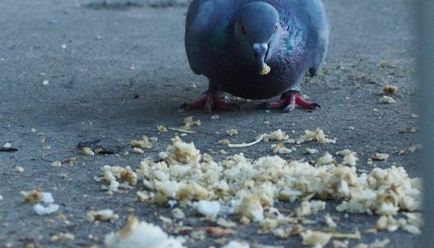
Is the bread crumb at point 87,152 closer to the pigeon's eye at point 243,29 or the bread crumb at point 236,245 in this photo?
the pigeon's eye at point 243,29

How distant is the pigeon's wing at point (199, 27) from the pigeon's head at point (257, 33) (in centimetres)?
22

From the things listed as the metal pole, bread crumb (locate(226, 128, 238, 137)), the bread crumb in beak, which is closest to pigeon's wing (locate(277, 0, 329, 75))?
the bread crumb in beak

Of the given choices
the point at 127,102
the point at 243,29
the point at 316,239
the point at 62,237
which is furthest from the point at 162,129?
the point at 316,239

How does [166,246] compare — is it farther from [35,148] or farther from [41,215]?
[35,148]

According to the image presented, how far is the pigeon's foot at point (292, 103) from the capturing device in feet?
15.0

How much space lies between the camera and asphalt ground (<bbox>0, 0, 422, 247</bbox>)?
281 centimetres

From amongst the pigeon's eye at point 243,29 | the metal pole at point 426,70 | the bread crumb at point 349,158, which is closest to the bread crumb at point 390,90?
the pigeon's eye at point 243,29

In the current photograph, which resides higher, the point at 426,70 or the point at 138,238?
the point at 426,70

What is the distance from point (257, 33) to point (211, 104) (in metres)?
0.66

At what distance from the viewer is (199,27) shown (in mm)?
4379

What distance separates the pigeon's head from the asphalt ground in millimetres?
332

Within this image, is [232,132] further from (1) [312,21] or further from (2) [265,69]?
(1) [312,21]

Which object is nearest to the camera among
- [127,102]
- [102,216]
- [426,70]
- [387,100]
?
[426,70]

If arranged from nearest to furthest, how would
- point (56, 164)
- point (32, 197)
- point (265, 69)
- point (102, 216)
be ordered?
point (102, 216), point (32, 197), point (56, 164), point (265, 69)
